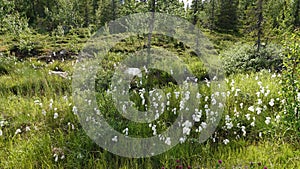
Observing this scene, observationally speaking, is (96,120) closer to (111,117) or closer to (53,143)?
(111,117)

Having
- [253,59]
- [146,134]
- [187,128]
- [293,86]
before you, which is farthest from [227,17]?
[187,128]

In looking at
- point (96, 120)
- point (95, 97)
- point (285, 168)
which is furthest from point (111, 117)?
point (285, 168)

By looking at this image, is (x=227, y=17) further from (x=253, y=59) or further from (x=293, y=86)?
(x=293, y=86)

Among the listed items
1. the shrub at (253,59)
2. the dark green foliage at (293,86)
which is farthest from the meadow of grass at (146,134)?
the shrub at (253,59)

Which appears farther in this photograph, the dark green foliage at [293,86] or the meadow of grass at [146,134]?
the dark green foliage at [293,86]

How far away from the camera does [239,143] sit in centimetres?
402

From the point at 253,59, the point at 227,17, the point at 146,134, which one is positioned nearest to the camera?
the point at 146,134

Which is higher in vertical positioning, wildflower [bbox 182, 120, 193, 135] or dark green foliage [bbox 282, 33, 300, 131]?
dark green foliage [bbox 282, 33, 300, 131]

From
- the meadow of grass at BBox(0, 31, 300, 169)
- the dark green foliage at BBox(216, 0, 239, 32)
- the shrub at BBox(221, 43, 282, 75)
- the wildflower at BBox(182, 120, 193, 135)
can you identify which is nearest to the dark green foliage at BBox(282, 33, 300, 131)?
the meadow of grass at BBox(0, 31, 300, 169)

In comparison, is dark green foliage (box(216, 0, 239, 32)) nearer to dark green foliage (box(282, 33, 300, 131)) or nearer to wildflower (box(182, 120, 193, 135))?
dark green foliage (box(282, 33, 300, 131))

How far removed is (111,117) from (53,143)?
1.07 meters

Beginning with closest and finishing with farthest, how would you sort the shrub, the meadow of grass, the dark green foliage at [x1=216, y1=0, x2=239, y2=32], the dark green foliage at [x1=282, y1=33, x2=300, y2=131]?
the meadow of grass < the dark green foliage at [x1=282, y1=33, x2=300, y2=131] < the shrub < the dark green foliage at [x1=216, y1=0, x2=239, y2=32]

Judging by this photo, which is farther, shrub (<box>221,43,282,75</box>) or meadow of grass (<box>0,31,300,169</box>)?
shrub (<box>221,43,282,75</box>)

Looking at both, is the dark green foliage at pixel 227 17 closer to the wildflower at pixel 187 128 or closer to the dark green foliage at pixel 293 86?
the dark green foliage at pixel 293 86
